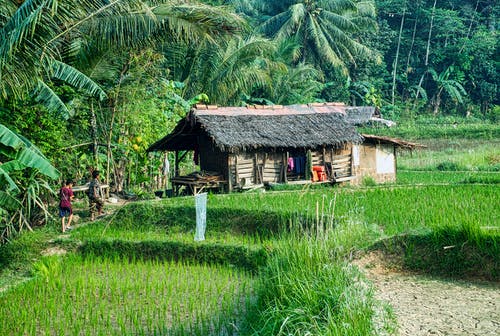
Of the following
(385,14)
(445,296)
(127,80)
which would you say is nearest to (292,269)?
(445,296)

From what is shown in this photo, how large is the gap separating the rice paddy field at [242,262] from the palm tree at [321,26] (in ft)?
48.5

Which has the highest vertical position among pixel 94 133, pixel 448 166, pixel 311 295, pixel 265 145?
pixel 94 133

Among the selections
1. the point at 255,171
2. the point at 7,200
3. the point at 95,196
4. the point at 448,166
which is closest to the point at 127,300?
the point at 7,200

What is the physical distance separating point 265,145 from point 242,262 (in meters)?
5.84

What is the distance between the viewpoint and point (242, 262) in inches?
368

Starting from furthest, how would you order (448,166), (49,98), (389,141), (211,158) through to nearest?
Result: (448,166) < (389,141) < (211,158) < (49,98)

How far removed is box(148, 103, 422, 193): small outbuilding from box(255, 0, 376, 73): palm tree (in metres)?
10.5

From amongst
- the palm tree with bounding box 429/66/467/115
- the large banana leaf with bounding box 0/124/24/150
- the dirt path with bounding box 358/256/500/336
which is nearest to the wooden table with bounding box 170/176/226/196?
the large banana leaf with bounding box 0/124/24/150

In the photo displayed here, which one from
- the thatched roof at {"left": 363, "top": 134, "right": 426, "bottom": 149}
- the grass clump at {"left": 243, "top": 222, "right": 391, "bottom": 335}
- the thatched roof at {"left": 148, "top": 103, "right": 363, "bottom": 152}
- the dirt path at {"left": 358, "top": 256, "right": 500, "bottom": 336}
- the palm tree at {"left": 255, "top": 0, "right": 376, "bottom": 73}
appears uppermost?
the palm tree at {"left": 255, "top": 0, "right": 376, "bottom": 73}

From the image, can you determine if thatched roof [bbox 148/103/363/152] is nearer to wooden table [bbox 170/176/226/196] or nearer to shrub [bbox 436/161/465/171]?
wooden table [bbox 170/176/226/196]

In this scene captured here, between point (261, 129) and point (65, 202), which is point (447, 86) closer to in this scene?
point (261, 129)

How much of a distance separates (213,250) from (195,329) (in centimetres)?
325

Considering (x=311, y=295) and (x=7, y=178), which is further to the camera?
(x=7, y=178)

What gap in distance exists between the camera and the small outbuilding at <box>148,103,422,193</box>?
Answer: 14.8 m
